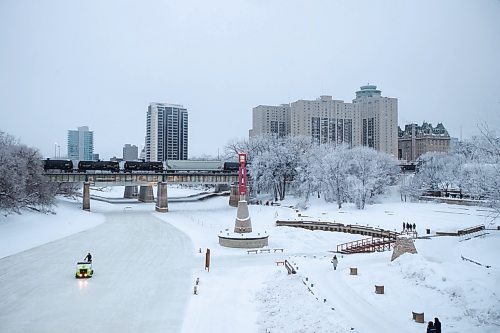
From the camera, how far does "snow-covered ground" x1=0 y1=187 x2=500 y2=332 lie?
18531 mm

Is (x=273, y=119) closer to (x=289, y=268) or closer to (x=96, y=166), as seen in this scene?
(x=96, y=166)

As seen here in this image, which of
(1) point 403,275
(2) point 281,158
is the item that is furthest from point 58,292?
(2) point 281,158

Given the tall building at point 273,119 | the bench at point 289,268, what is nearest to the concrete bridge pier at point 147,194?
the bench at point 289,268

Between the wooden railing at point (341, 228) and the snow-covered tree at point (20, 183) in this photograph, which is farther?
the wooden railing at point (341, 228)

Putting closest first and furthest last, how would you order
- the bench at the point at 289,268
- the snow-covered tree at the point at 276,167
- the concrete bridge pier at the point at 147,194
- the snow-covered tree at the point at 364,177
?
the bench at the point at 289,268 → the snow-covered tree at the point at 364,177 → the snow-covered tree at the point at 276,167 → the concrete bridge pier at the point at 147,194

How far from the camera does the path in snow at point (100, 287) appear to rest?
18.6 meters

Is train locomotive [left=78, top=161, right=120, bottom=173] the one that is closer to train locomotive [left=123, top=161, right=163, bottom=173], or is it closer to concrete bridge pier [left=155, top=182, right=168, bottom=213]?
train locomotive [left=123, top=161, right=163, bottom=173]

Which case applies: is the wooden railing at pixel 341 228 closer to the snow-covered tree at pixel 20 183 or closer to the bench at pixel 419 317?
the bench at pixel 419 317

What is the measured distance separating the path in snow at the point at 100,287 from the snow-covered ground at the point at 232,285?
70 millimetres

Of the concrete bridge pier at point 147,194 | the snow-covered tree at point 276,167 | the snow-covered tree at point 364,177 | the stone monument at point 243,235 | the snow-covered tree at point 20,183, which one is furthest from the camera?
the concrete bridge pier at point 147,194

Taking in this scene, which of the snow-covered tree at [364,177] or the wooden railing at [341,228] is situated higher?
the snow-covered tree at [364,177]

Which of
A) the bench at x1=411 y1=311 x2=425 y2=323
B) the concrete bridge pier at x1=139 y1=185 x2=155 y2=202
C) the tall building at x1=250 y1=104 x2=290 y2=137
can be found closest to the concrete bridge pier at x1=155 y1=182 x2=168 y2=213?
the concrete bridge pier at x1=139 y1=185 x2=155 y2=202

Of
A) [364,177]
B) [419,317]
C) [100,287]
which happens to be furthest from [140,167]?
[419,317]

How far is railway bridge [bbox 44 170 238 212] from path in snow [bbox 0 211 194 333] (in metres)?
28.4
